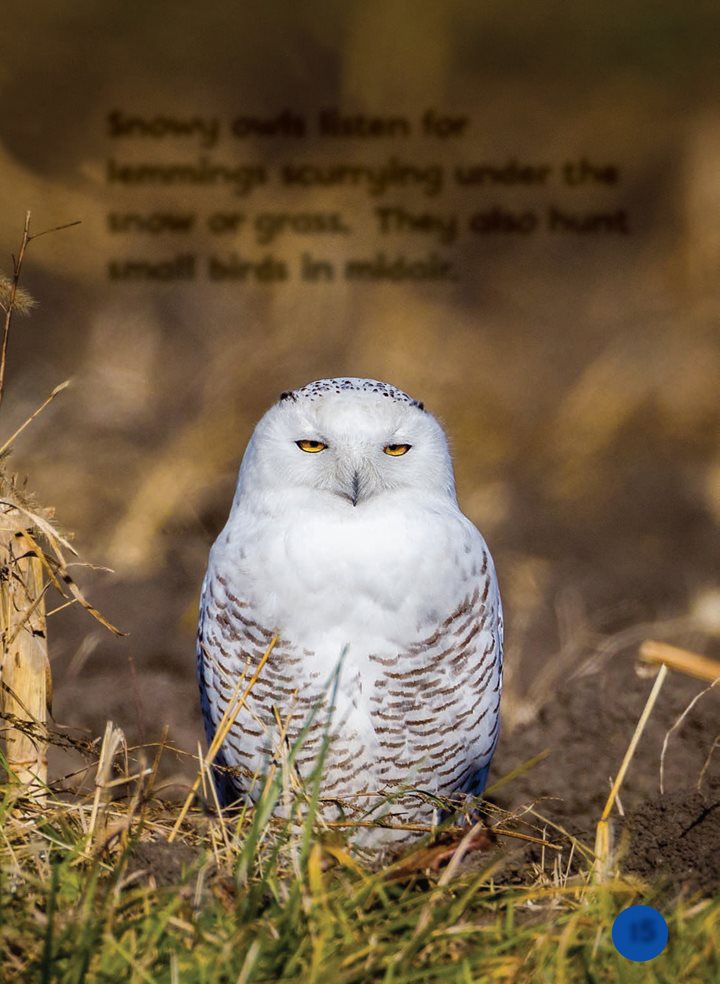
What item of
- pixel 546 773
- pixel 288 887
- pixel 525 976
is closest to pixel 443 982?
pixel 525 976

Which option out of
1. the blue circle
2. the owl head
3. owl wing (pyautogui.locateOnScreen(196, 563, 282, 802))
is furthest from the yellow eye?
the blue circle

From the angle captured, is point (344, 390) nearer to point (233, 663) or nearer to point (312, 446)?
point (312, 446)

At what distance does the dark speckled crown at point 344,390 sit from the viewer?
1.94 m

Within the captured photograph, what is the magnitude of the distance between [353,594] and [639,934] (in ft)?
2.64

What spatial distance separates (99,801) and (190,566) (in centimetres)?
225

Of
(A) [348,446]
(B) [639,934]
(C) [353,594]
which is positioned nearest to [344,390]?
(A) [348,446]

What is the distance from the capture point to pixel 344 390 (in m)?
1.94

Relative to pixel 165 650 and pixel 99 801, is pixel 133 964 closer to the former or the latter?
pixel 99 801

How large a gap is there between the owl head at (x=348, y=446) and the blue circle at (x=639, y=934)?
33.1 inches

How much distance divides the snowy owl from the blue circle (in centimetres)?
65

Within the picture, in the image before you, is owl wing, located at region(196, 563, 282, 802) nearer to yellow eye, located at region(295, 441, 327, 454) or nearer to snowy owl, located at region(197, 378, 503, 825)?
snowy owl, located at region(197, 378, 503, 825)

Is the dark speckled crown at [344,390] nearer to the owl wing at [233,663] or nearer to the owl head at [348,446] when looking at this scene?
the owl head at [348,446]

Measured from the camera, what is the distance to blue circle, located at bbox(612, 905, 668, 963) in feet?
4.13

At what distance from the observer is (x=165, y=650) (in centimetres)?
379
